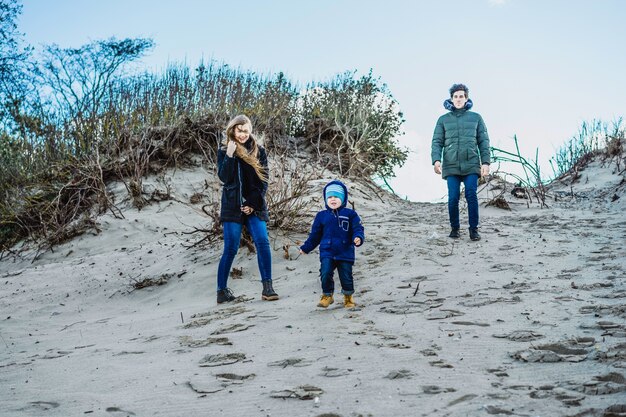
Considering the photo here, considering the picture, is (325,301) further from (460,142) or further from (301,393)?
(460,142)

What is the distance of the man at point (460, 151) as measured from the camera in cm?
678

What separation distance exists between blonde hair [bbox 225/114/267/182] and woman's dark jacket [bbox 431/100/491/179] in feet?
8.04

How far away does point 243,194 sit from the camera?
5391mm

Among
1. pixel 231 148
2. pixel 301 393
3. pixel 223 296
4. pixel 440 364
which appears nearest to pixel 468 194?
pixel 231 148

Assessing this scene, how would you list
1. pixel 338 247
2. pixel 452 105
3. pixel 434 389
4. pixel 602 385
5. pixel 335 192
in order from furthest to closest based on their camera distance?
1. pixel 452 105
2. pixel 335 192
3. pixel 338 247
4. pixel 434 389
5. pixel 602 385

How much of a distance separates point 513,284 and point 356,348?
187 cm

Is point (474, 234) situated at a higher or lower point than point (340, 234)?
lower

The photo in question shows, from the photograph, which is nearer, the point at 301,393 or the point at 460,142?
the point at 301,393

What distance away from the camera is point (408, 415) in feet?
8.29

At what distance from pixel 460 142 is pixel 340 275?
2.91 metres

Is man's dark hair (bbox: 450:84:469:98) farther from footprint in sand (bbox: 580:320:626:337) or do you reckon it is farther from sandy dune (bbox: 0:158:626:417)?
footprint in sand (bbox: 580:320:626:337)

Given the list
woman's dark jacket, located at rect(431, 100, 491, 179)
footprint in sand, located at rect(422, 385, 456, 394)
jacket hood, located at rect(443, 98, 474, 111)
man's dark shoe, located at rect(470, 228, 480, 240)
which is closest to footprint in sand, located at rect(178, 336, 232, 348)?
footprint in sand, located at rect(422, 385, 456, 394)

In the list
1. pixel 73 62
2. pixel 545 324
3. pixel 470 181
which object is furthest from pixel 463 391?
pixel 73 62

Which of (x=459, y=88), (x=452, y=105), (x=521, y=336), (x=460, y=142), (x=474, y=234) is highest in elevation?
(x=459, y=88)
